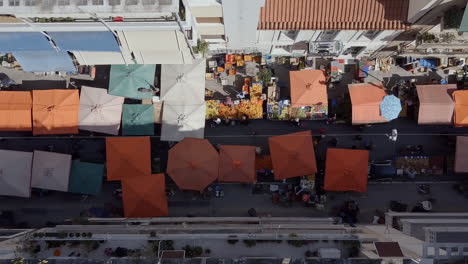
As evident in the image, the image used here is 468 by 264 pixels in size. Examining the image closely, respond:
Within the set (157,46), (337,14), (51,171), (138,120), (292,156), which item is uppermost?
(337,14)

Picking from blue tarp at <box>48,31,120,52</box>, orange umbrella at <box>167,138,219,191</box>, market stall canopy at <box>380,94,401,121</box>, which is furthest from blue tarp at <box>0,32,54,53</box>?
market stall canopy at <box>380,94,401,121</box>

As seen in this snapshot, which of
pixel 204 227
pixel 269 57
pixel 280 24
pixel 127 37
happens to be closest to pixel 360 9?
pixel 280 24

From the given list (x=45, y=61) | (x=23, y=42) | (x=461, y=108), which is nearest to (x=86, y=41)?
(x=23, y=42)

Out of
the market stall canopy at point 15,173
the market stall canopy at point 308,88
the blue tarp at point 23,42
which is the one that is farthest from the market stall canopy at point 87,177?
the market stall canopy at point 308,88

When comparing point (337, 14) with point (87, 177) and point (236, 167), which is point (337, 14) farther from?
point (87, 177)

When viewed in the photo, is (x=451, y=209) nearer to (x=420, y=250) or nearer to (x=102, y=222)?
(x=420, y=250)

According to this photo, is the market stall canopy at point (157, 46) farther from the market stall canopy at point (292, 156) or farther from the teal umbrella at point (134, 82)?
the market stall canopy at point (292, 156)
